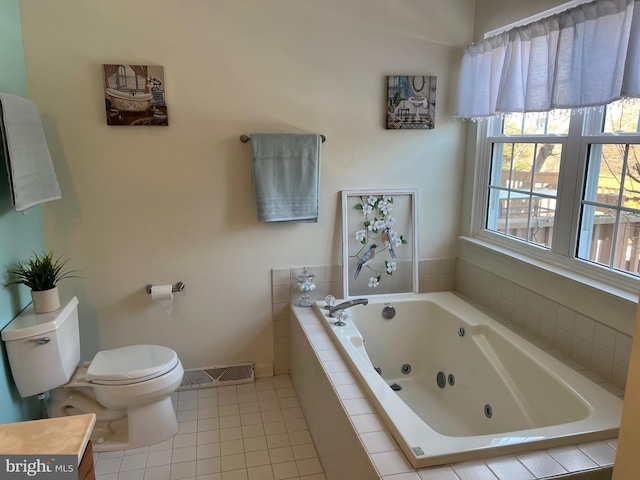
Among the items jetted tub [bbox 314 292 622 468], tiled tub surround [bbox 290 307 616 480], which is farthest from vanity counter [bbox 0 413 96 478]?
jetted tub [bbox 314 292 622 468]

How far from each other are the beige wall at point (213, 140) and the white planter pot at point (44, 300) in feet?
1.29

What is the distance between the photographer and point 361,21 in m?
2.75

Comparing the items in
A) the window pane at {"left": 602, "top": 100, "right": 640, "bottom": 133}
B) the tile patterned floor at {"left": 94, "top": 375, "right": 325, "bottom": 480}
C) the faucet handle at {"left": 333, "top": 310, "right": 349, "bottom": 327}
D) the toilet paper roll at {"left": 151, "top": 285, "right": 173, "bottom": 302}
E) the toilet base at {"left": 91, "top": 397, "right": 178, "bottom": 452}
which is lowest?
the tile patterned floor at {"left": 94, "top": 375, "right": 325, "bottom": 480}

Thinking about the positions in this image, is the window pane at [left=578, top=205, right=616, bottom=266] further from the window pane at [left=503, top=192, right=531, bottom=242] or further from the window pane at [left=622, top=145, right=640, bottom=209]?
the window pane at [left=503, top=192, right=531, bottom=242]

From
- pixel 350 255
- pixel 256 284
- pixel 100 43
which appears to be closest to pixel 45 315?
pixel 256 284

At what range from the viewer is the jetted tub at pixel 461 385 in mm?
1621

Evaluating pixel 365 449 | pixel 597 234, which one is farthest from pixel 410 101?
pixel 365 449

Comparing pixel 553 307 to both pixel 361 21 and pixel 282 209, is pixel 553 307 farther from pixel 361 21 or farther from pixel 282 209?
pixel 361 21

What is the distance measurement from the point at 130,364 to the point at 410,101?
86.4 inches

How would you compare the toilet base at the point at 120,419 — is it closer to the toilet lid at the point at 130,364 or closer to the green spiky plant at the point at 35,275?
the toilet lid at the point at 130,364

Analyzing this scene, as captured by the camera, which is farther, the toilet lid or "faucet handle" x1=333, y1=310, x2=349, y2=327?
"faucet handle" x1=333, y1=310, x2=349, y2=327

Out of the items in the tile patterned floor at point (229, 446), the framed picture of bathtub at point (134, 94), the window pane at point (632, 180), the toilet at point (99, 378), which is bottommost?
the tile patterned floor at point (229, 446)

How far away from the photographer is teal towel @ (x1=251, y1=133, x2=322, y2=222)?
106 inches

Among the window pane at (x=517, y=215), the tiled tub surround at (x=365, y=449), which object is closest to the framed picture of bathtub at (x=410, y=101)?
the window pane at (x=517, y=215)
